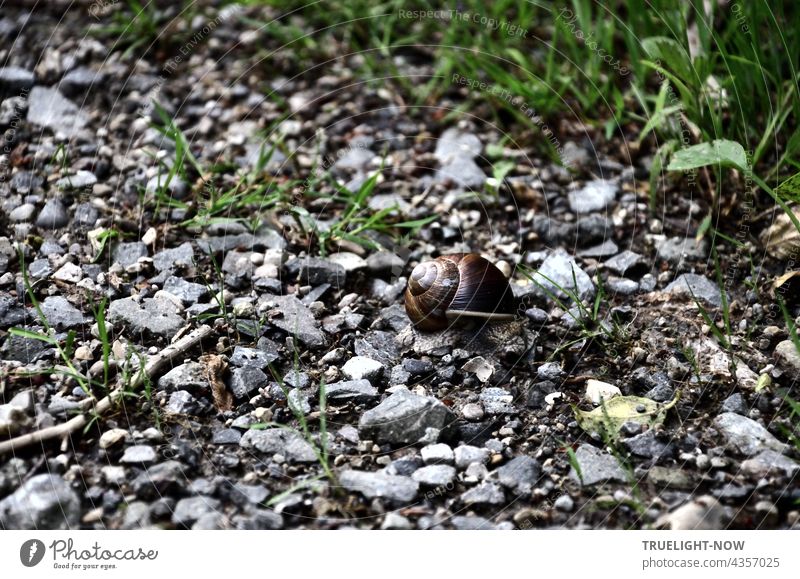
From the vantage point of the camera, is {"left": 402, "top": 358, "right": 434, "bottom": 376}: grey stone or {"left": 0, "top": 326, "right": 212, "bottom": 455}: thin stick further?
{"left": 402, "top": 358, "right": 434, "bottom": 376}: grey stone

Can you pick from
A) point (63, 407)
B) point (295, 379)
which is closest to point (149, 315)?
point (63, 407)

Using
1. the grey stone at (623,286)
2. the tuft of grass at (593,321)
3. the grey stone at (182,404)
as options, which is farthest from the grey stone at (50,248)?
the grey stone at (623,286)

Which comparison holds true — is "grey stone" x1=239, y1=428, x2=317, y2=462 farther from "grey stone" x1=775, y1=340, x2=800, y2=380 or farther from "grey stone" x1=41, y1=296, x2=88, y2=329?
"grey stone" x1=775, y1=340, x2=800, y2=380

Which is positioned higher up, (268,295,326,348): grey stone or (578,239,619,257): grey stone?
(268,295,326,348): grey stone

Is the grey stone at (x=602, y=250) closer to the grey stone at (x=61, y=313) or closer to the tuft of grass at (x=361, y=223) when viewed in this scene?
the tuft of grass at (x=361, y=223)

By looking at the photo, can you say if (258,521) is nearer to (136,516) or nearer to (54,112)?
(136,516)

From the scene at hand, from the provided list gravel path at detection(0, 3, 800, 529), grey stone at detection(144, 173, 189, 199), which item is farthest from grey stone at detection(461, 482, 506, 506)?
grey stone at detection(144, 173, 189, 199)
